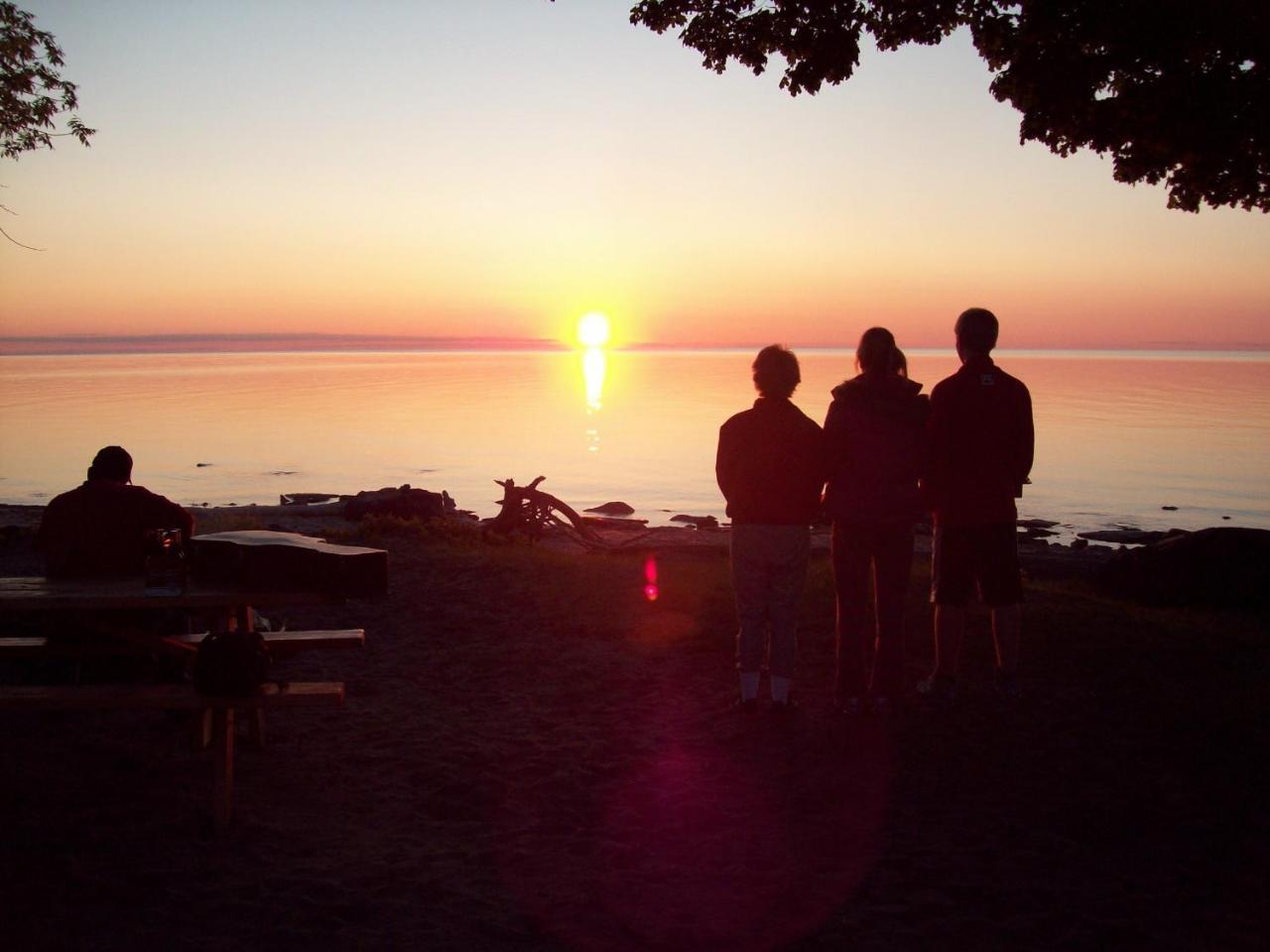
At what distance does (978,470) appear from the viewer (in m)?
6.70

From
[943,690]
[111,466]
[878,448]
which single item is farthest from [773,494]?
[111,466]

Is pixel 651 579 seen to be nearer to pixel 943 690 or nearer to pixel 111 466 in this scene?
pixel 943 690

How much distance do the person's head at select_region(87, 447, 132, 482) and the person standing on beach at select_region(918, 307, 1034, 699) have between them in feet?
15.0

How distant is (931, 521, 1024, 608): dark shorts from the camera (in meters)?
6.73

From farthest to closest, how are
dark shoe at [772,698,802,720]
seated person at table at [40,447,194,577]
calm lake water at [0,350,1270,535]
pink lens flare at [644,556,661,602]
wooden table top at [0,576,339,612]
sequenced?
calm lake water at [0,350,1270,535] → pink lens flare at [644,556,661,602] → dark shoe at [772,698,802,720] → seated person at table at [40,447,194,577] → wooden table top at [0,576,339,612]

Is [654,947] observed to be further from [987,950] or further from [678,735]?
[678,735]

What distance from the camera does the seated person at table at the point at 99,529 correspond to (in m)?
6.03

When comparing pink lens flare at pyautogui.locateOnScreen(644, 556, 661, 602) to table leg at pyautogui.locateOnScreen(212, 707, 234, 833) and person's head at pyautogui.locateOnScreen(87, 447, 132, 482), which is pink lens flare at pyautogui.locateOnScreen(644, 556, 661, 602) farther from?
table leg at pyautogui.locateOnScreen(212, 707, 234, 833)

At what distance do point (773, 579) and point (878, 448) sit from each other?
98 cm

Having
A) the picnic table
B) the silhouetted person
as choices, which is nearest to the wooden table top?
the picnic table

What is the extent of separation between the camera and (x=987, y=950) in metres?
4.07

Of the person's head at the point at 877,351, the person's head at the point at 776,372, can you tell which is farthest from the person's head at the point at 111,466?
the person's head at the point at 877,351

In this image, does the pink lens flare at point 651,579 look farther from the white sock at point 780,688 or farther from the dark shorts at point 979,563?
the dark shorts at point 979,563

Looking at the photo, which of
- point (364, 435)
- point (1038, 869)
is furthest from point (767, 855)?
point (364, 435)
